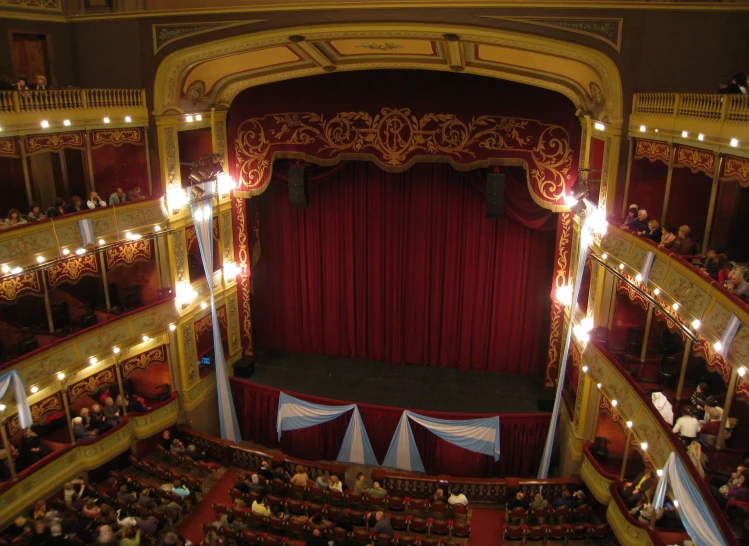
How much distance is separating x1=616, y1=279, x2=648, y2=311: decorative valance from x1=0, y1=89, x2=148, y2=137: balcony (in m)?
9.36

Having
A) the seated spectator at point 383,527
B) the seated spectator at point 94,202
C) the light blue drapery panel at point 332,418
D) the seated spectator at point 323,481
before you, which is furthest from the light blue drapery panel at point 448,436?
the seated spectator at point 94,202

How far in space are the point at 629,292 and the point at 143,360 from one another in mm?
9549

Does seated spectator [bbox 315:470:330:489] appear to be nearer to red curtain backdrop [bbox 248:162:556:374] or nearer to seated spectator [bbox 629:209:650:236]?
red curtain backdrop [bbox 248:162:556:374]

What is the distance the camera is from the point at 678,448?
312 inches

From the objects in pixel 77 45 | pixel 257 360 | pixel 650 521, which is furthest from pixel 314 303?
pixel 650 521

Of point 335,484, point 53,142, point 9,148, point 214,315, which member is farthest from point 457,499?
point 9,148

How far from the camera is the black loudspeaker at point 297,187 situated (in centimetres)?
1404

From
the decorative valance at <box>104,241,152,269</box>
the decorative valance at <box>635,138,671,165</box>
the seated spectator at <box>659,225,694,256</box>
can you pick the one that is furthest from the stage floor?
the decorative valance at <box>635,138,671,165</box>

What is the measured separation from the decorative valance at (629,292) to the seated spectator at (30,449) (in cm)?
1029

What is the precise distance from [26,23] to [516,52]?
9.18 m

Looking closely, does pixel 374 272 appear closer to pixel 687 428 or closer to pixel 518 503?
pixel 518 503

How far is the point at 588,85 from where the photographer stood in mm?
11609

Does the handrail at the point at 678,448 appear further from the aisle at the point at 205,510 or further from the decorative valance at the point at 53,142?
the decorative valance at the point at 53,142

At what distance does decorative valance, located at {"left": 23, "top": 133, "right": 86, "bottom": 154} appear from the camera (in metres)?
10.9
